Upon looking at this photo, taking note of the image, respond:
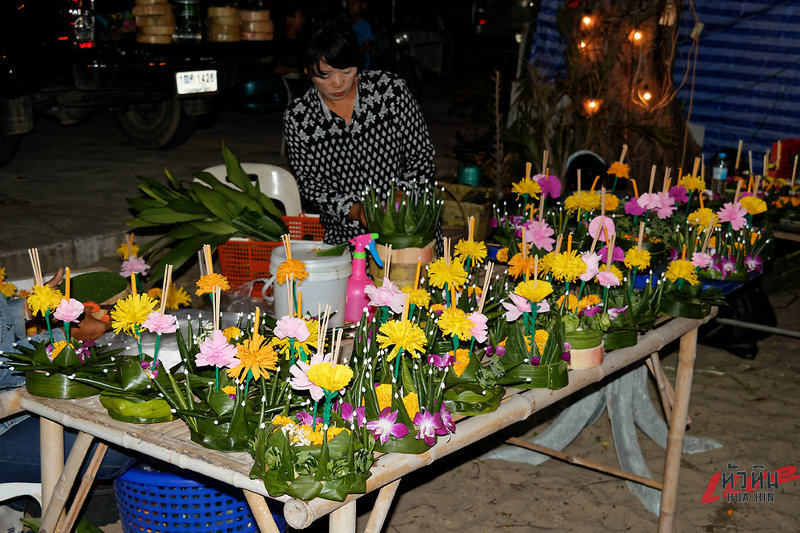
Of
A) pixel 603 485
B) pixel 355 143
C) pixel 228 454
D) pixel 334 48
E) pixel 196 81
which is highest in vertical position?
pixel 334 48

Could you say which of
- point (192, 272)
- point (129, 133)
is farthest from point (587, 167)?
point (129, 133)

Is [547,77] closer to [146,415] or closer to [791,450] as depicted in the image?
[791,450]

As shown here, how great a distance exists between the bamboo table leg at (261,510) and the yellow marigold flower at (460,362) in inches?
22.3

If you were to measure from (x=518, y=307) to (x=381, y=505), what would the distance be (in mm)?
641

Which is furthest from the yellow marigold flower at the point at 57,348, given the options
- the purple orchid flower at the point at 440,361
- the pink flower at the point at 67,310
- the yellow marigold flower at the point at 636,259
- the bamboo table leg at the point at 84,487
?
the yellow marigold flower at the point at 636,259

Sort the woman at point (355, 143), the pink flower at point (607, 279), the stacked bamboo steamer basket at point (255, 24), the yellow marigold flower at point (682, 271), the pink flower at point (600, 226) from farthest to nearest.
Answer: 1. the stacked bamboo steamer basket at point (255, 24)
2. the woman at point (355, 143)
3. the yellow marigold flower at point (682, 271)
4. the pink flower at point (600, 226)
5. the pink flower at point (607, 279)

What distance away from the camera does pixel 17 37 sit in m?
5.38

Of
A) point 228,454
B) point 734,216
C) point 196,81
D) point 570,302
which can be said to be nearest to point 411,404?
point 228,454

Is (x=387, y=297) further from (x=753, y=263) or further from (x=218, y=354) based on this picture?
(x=753, y=263)

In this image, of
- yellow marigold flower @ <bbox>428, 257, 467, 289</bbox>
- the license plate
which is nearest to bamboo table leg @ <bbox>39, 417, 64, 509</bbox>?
yellow marigold flower @ <bbox>428, 257, 467, 289</bbox>

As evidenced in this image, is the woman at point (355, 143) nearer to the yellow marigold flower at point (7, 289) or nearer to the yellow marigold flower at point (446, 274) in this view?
the yellow marigold flower at point (446, 274)

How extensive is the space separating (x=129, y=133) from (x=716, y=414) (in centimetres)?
629

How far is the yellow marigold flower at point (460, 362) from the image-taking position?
6.50 feet

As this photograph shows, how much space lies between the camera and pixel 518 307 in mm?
2123
